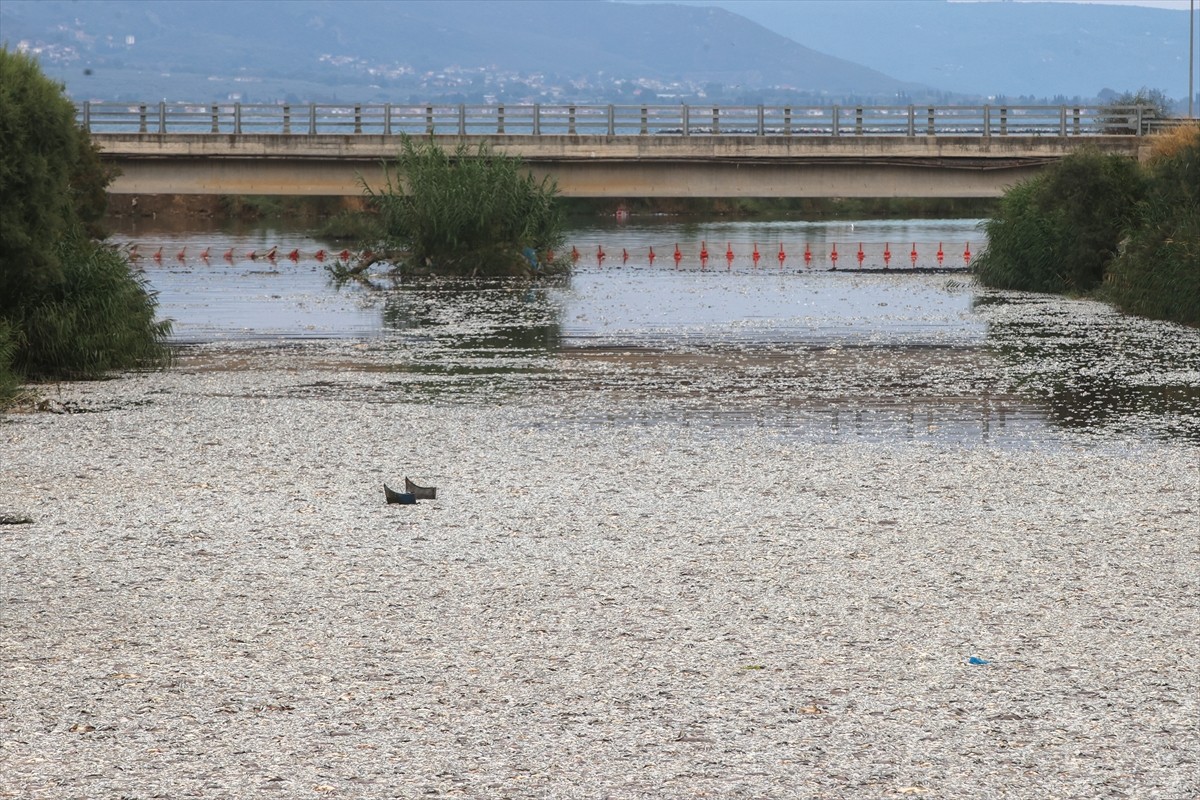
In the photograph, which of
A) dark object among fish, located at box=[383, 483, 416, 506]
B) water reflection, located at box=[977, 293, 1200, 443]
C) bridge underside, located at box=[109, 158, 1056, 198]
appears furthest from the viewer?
bridge underside, located at box=[109, 158, 1056, 198]

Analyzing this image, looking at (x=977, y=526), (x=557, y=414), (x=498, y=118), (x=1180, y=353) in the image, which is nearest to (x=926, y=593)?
(x=977, y=526)

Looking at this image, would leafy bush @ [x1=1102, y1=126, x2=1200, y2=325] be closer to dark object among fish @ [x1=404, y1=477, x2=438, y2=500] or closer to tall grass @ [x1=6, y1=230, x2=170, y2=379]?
tall grass @ [x1=6, y1=230, x2=170, y2=379]

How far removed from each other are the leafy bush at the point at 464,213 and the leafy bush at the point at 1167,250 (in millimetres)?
14946

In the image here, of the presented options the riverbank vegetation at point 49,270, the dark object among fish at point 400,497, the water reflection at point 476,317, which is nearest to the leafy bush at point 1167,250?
the water reflection at point 476,317

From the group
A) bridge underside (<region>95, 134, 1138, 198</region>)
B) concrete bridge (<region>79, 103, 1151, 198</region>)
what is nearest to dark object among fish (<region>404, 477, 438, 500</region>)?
concrete bridge (<region>79, 103, 1151, 198</region>)

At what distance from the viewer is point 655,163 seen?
152 ft

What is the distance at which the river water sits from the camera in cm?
1669

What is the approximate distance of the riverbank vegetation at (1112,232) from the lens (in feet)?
88.1

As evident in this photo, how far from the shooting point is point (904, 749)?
644 centimetres

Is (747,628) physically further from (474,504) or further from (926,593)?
(474,504)

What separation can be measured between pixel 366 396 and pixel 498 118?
2972 cm

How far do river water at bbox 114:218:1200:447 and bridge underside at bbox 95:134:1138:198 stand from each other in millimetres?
2206

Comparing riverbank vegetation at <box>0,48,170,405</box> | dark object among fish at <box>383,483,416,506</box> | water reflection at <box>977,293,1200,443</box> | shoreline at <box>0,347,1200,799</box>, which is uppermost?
riverbank vegetation at <box>0,48,170,405</box>

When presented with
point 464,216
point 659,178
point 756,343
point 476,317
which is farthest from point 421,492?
point 659,178
